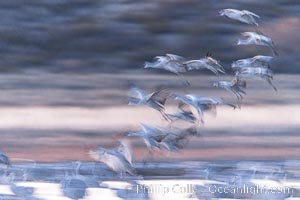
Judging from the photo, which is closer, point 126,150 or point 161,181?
point 161,181

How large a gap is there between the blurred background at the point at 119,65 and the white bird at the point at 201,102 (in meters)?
0.04

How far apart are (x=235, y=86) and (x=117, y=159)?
0.69 metres

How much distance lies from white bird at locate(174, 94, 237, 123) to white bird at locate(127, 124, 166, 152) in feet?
0.61

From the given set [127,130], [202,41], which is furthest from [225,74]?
[127,130]

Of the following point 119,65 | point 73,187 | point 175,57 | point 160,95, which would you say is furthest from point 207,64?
point 73,187

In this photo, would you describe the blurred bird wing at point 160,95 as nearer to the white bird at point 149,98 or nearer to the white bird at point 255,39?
the white bird at point 149,98

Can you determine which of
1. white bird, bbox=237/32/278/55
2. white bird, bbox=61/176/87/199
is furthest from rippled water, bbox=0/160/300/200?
white bird, bbox=237/32/278/55

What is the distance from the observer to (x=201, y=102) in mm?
4844

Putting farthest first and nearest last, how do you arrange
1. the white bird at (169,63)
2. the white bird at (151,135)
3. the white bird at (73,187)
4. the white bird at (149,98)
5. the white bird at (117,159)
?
the white bird at (169,63), the white bird at (149,98), the white bird at (151,135), the white bird at (117,159), the white bird at (73,187)

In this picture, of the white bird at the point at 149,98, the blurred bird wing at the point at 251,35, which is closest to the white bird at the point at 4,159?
the white bird at the point at 149,98

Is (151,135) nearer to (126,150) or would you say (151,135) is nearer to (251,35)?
(126,150)

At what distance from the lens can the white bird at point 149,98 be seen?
4852mm

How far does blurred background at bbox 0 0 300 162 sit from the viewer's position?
4926 mm

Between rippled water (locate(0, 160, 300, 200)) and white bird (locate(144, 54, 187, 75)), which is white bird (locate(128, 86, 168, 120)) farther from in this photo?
rippled water (locate(0, 160, 300, 200))
